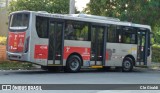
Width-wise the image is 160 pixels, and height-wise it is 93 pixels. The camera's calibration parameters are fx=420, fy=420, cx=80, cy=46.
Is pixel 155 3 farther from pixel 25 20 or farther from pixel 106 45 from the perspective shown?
pixel 25 20

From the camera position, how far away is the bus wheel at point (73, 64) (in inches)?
860

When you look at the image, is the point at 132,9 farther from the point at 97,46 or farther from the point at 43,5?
the point at 97,46

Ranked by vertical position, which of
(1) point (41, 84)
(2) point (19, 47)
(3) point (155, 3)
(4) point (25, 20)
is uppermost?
(3) point (155, 3)

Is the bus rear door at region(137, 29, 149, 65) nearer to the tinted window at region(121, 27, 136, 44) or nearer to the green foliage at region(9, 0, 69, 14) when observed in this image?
the tinted window at region(121, 27, 136, 44)

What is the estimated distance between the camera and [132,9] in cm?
3253

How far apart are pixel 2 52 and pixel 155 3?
1190 cm

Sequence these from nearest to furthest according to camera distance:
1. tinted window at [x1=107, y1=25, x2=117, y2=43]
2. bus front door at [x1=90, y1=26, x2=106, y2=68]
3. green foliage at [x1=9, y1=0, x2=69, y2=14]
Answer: bus front door at [x1=90, y1=26, x2=106, y2=68], tinted window at [x1=107, y1=25, x2=117, y2=43], green foliage at [x1=9, y1=0, x2=69, y2=14]

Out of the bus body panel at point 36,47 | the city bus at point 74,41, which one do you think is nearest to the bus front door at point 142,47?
the city bus at point 74,41

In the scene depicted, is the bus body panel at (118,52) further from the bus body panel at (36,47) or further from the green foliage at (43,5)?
the green foliage at (43,5)

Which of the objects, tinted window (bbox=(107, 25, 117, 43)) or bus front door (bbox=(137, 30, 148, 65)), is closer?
tinted window (bbox=(107, 25, 117, 43))

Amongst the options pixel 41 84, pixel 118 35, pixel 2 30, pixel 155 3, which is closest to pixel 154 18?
pixel 155 3

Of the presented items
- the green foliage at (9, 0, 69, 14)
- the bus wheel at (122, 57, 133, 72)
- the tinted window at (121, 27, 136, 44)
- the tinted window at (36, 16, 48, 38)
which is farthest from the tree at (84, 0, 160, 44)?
the tinted window at (36, 16, 48, 38)

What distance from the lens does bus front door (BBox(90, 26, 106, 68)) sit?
23403 mm

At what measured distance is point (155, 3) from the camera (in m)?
30.6
